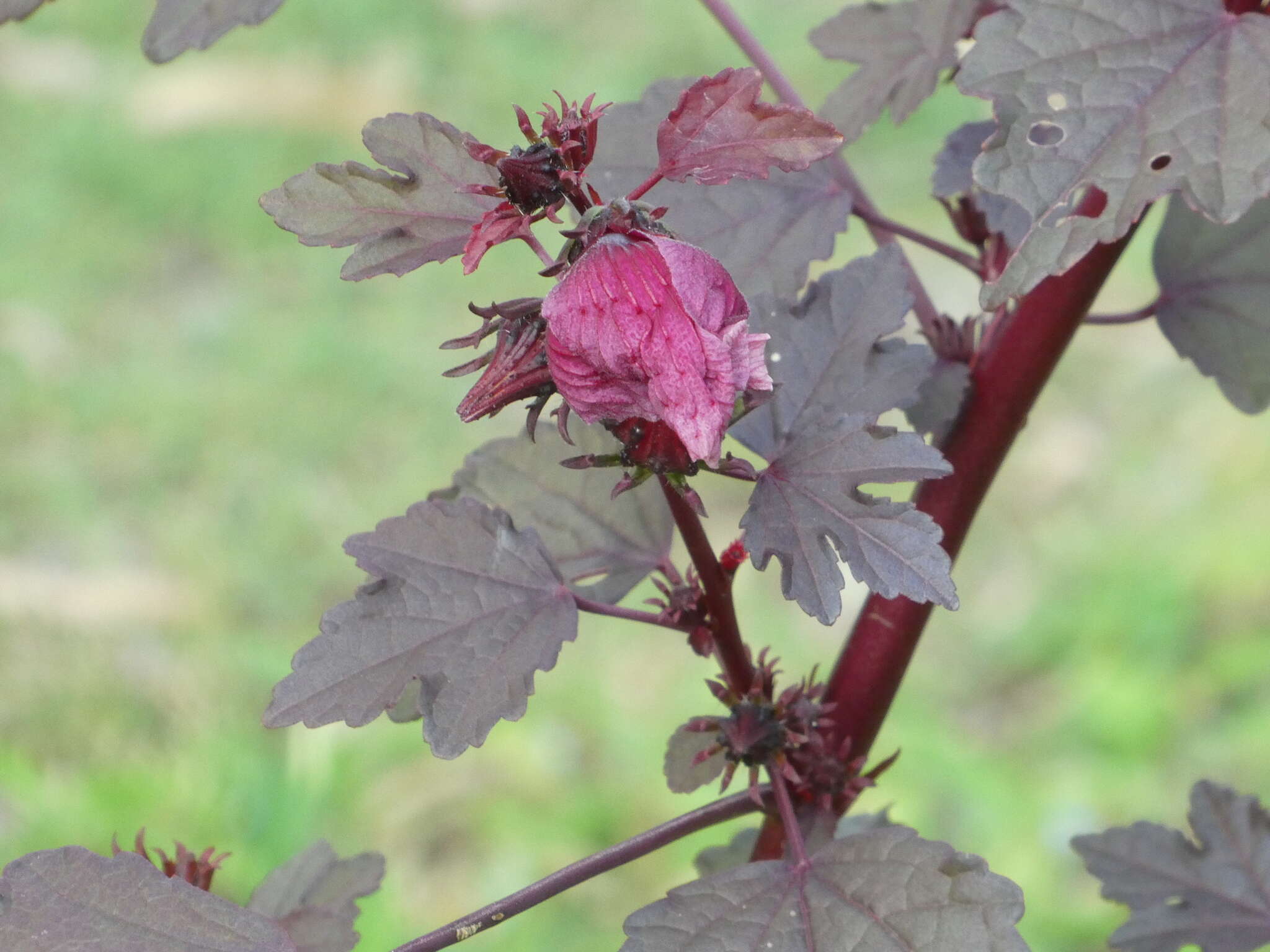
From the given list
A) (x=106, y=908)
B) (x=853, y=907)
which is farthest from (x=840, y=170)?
(x=106, y=908)

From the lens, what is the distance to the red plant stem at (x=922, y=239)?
72cm

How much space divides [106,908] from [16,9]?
0.44 meters

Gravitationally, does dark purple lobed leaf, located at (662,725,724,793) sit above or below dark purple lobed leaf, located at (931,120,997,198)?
below

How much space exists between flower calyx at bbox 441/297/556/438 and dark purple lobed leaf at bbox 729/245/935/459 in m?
0.16

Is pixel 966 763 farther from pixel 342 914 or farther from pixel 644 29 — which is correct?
pixel 644 29

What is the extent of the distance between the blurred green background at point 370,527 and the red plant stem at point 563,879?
1.23m

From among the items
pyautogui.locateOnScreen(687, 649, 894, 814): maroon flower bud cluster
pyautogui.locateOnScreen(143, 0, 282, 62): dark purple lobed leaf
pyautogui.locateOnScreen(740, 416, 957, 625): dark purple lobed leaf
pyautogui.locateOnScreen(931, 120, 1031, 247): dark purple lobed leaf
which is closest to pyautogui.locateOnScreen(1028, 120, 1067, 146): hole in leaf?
pyautogui.locateOnScreen(931, 120, 1031, 247): dark purple lobed leaf

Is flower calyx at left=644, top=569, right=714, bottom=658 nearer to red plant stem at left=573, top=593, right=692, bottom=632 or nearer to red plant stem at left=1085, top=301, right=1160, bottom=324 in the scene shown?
red plant stem at left=573, top=593, right=692, bottom=632

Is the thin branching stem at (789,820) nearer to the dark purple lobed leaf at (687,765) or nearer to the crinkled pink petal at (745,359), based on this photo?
the dark purple lobed leaf at (687,765)

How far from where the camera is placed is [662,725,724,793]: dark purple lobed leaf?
2.22ft

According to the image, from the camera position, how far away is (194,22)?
0.69m

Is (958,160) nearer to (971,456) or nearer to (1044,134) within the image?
(1044,134)

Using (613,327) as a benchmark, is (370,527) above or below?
above

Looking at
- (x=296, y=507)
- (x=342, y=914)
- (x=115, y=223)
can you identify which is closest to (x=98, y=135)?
(x=115, y=223)
